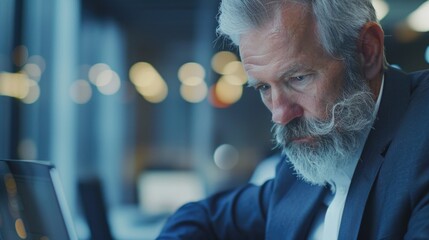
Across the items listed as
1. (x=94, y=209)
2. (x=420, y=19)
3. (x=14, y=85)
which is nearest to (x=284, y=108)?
(x=94, y=209)

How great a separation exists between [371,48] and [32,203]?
767mm

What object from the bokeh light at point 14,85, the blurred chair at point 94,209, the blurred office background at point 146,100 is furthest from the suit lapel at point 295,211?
the blurred office background at point 146,100

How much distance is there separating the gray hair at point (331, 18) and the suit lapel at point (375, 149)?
0.10 metres

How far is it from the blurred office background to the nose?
3.08 metres

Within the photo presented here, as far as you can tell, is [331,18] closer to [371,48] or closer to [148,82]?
[371,48]

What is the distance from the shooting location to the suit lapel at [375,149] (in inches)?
42.2

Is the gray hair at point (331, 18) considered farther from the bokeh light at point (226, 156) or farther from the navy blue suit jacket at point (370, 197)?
the bokeh light at point (226, 156)

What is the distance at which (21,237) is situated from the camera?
0.98 metres

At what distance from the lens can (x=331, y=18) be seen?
1.11 m

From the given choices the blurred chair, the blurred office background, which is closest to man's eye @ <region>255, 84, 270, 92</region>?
the blurred chair

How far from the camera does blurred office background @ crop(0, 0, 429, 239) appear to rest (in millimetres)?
4363

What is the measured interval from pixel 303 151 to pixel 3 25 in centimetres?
278

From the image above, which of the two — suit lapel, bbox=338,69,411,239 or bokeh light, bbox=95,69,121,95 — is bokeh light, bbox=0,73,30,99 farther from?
suit lapel, bbox=338,69,411,239

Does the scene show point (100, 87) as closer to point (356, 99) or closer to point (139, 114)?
point (139, 114)
